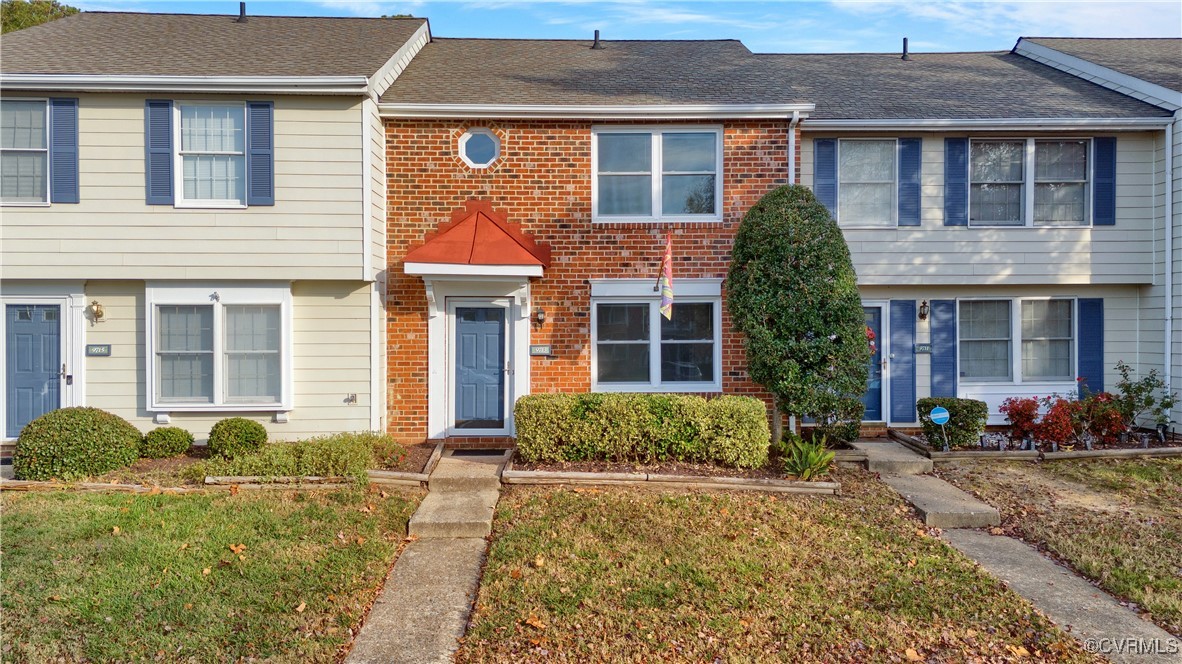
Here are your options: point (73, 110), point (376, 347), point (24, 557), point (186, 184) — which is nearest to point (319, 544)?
point (24, 557)

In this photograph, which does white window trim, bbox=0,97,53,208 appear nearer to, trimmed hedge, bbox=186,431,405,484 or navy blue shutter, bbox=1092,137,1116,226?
trimmed hedge, bbox=186,431,405,484

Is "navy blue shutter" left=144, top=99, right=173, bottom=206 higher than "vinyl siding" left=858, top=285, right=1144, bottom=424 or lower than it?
higher

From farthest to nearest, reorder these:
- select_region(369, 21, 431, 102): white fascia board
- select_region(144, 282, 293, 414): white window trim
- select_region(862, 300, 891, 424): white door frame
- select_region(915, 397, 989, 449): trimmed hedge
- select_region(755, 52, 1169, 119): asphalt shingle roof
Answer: select_region(862, 300, 891, 424): white door frame → select_region(755, 52, 1169, 119): asphalt shingle roof → select_region(915, 397, 989, 449): trimmed hedge → select_region(369, 21, 431, 102): white fascia board → select_region(144, 282, 293, 414): white window trim

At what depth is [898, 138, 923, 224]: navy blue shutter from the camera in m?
11.2

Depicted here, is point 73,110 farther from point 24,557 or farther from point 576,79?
point 576,79

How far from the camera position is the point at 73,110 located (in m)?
9.09

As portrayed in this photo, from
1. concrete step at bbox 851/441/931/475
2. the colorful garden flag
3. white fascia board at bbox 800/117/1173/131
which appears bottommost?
concrete step at bbox 851/441/931/475

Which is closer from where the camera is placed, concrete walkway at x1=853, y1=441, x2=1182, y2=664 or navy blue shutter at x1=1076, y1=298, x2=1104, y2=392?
concrete walkway at x1=853, y1=441, x2=1182, y2=664

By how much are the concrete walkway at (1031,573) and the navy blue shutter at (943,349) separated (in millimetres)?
2866

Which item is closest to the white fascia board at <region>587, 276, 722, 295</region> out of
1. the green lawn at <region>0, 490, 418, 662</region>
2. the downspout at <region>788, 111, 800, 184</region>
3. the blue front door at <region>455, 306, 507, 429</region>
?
the blue front door at <region>455, 306, 507, 429</region>

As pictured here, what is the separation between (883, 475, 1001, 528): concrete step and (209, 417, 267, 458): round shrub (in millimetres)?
7929

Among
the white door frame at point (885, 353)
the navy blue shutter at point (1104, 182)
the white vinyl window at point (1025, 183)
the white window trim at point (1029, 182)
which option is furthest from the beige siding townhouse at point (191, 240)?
the navy blue shutter at point (1104, 182)

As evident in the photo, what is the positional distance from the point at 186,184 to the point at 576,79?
6.02m

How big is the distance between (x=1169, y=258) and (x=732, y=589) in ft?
33.7
